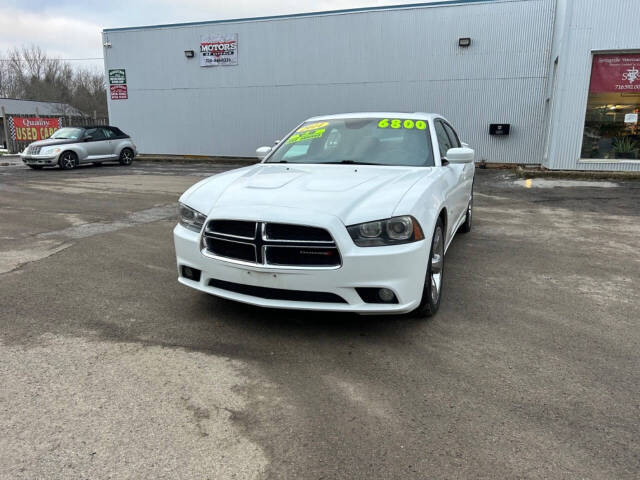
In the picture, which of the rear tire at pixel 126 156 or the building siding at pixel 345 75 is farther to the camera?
the rear tire at pixel 126 156

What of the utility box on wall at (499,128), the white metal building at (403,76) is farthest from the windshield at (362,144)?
the utility box on wall at (499,128)

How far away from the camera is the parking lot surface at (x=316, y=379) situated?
7.20 ft

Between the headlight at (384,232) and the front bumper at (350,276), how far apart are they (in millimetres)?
41

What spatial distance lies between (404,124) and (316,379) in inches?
117

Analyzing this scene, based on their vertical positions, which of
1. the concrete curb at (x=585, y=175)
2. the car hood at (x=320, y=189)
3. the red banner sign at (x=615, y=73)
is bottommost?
the concrete curb at (x=585, y=175)

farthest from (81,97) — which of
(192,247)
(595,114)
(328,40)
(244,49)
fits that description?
(192,247)

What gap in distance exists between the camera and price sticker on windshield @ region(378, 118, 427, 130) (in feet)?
16.0

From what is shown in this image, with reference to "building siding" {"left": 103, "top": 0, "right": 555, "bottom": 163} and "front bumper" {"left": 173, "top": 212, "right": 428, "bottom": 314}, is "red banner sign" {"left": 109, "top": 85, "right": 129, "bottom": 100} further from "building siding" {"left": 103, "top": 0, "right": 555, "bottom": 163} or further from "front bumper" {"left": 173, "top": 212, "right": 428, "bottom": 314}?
"front bumper" {"left": 173, "top": 212, "right": 428, "bottom": 314}

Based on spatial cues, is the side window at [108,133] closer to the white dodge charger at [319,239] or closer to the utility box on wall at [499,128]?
the utility box on wall at [499,128]

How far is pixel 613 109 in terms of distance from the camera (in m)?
13.2

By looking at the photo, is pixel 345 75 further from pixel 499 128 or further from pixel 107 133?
pixel 107 133

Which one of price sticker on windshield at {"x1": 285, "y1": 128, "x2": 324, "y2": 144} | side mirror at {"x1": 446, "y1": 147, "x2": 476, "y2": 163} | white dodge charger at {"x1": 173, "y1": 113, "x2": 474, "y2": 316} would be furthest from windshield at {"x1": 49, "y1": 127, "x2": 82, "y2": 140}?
side mirror at {"x1": 446, "y1": 147, "x2": 476, "y2": 163}

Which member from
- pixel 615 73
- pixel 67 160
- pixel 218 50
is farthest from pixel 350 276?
pixel 218 50

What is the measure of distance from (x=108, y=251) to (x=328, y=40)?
15.6 m
